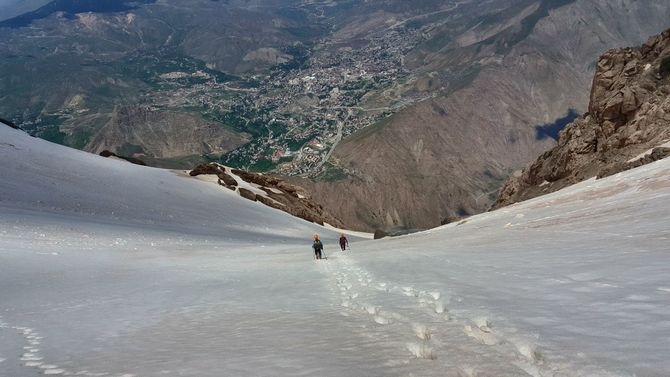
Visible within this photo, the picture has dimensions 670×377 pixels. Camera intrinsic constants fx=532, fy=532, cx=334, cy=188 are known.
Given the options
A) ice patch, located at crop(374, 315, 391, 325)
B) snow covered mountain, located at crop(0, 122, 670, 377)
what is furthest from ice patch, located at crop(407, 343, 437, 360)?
ice patch, located at crop(374, 315, 391, 325)

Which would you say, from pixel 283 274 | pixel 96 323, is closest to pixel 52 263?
pixel 283 274

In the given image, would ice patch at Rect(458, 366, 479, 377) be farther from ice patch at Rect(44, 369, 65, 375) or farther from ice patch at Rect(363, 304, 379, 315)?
ice patch at Rect(44, 369, 65, 375)

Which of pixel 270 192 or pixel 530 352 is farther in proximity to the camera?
pixel 270 192

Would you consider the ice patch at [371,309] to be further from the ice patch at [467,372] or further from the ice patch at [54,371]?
the ice patch at [54,371]

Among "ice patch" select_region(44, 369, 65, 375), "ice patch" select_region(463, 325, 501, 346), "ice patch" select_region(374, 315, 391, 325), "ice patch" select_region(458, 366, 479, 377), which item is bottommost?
"ice patch" select_region(458, 366, 479, 377)

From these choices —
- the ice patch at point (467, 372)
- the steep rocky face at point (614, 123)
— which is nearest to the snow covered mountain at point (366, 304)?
the ice patch at point (467, 372)

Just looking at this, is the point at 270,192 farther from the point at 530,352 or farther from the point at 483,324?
the point at 530,352

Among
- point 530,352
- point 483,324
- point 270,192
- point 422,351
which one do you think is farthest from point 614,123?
point 422,351
